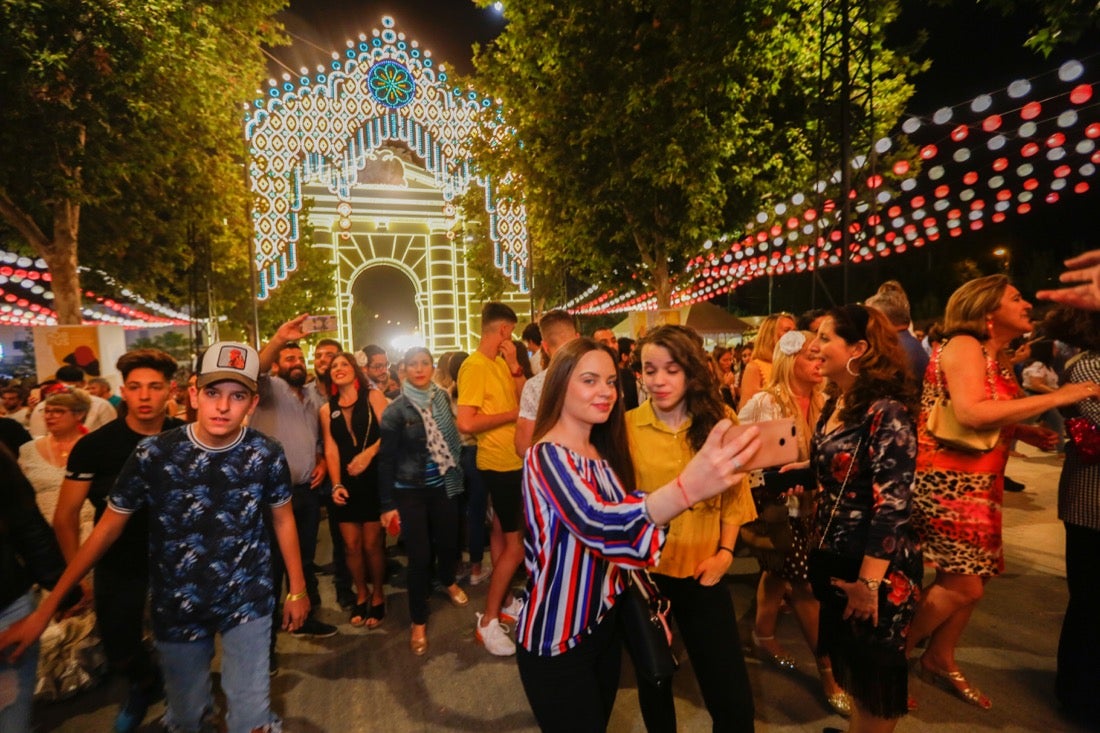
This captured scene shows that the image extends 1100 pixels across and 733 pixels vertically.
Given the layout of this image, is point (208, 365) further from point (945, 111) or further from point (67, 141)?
point (67, 141)

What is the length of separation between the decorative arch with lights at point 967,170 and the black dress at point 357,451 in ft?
21.4

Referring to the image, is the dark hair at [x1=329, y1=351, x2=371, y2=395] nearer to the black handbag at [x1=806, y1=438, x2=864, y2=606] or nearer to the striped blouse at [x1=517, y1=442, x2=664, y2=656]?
the striped blouse at [x1=517, y1=442, x2=664, y2=656]

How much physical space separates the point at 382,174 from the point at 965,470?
32536mm

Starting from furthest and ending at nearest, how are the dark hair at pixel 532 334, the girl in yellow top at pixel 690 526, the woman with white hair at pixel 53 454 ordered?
1. the dark hair at pixel 532 334
2. the woman with white hair at pixel 53 454
3. the girl in yellow top at pixel 690 526

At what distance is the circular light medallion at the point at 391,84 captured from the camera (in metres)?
25.4

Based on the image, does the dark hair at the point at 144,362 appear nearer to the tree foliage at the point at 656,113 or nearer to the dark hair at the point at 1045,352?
the dark hair at the point at 1045,352

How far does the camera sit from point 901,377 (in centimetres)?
234


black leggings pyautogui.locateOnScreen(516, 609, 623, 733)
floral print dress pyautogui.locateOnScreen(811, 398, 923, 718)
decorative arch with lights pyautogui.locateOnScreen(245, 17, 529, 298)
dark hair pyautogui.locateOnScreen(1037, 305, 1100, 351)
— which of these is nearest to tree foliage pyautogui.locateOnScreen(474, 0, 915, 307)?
decorative arch with lights pyautogui.locateOnScreen(245, 17, 529, 298)

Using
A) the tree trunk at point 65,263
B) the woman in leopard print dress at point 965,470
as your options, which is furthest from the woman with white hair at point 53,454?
the tree trunk at point 65,263

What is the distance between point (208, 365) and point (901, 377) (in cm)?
279

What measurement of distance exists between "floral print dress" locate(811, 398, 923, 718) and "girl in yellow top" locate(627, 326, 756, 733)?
15.7 inches

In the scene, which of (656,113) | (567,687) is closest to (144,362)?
(567,687)

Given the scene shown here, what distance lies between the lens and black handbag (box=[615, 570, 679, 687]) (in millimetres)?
1798

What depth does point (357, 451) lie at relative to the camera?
4.61m
